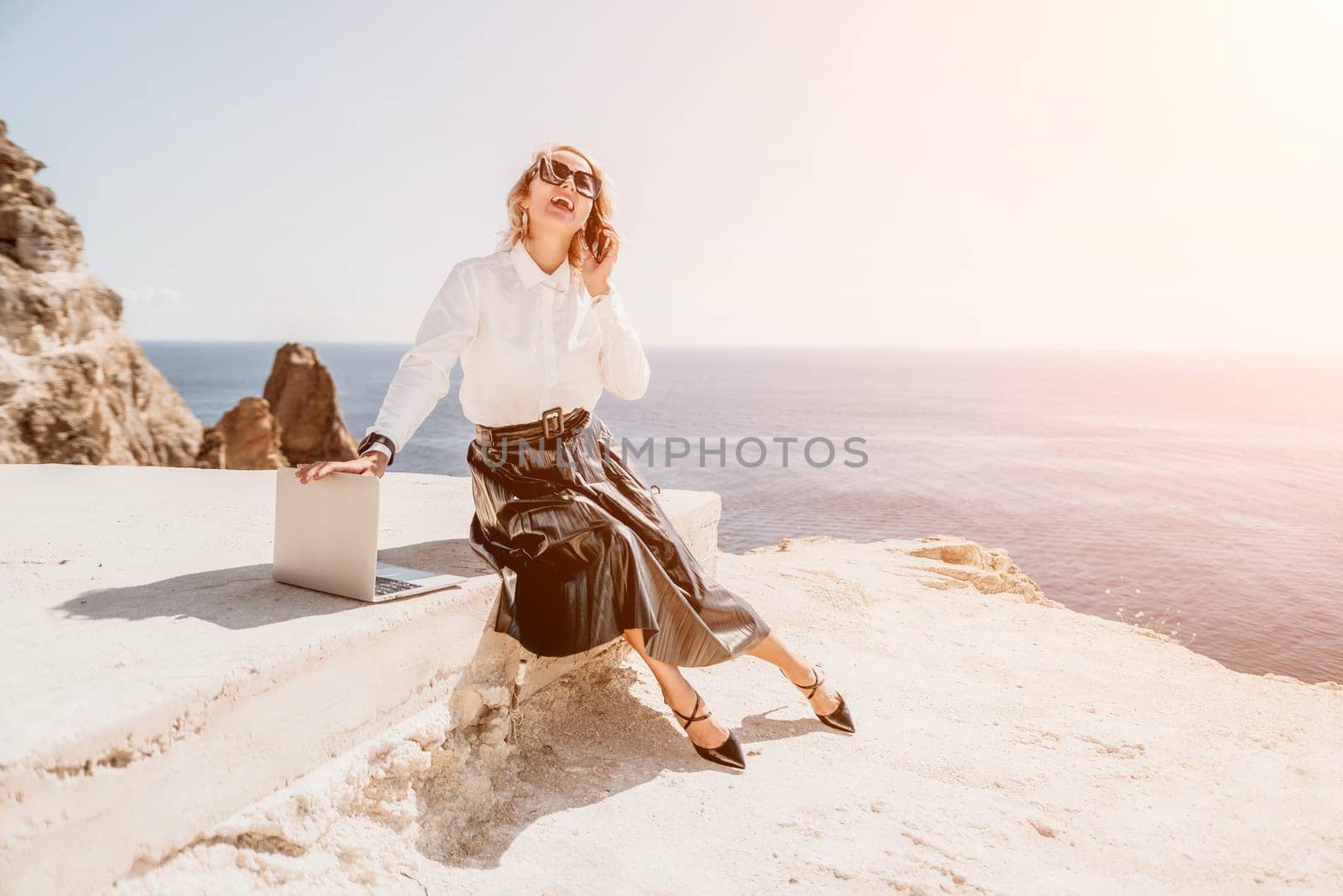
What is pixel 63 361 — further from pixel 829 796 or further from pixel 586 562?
pixel 829 796

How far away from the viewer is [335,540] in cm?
248

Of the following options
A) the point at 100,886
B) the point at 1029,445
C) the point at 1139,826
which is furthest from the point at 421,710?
the point at 1029,445

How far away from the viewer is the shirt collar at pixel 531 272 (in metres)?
2.94

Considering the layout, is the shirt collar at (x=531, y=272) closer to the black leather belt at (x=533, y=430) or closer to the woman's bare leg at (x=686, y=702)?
the black leather belt at (x=533, y=430)

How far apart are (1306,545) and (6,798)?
83.2ft

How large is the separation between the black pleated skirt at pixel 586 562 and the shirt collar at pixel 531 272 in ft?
1.63

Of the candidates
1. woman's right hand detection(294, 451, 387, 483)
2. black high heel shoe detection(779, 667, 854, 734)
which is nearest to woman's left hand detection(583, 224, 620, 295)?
woman's right hand detection(294, 451, 387, 483)

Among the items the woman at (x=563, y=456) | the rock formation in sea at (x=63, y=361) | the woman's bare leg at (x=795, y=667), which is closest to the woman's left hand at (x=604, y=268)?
the woman at (x=563, y=456)

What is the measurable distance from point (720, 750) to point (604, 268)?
1758 millimetres

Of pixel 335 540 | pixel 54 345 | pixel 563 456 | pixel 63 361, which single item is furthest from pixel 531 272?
pixel 54 345

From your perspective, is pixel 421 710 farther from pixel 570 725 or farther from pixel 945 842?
pixel 945 842

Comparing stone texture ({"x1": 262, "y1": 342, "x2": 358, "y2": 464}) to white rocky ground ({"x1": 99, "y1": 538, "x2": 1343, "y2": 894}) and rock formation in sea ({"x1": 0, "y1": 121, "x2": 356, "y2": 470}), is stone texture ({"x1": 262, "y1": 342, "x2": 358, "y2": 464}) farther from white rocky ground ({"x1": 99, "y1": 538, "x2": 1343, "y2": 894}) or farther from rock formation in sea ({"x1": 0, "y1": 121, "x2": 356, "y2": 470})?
white rocky ground ({"x1": 99, "y1": 538, "x2": 1343, "y2": 894})

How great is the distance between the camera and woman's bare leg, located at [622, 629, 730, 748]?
107 inches

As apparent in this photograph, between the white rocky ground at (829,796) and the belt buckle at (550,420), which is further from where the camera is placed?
the belt buckle at (550,420)
